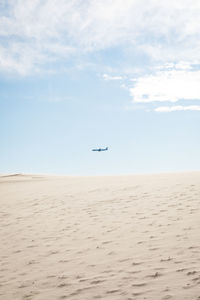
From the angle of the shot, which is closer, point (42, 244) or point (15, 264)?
point (15, 264)

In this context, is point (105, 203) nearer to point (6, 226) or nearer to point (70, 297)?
point (6, 226)

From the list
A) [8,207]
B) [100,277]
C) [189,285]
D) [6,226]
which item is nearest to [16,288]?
[100,277]

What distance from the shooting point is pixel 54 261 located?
785cm

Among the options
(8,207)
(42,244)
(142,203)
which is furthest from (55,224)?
(8,207)

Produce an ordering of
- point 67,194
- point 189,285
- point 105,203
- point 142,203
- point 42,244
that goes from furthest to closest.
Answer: point 67,194 < point 105,203 < point 142,203 < point 42,244 < point 189,285

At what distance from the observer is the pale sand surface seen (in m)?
5.94

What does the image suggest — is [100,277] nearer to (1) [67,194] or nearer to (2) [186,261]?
(2) [186,261]

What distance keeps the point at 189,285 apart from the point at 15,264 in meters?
5.16

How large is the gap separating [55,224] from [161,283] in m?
6.52

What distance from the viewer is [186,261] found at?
6.52 meters

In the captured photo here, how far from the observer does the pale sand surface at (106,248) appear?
234 inches

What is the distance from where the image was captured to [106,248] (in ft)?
26.8

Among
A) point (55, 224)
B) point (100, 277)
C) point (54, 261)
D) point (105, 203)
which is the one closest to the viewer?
point (100, 277)

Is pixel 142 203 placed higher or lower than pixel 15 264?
higher
